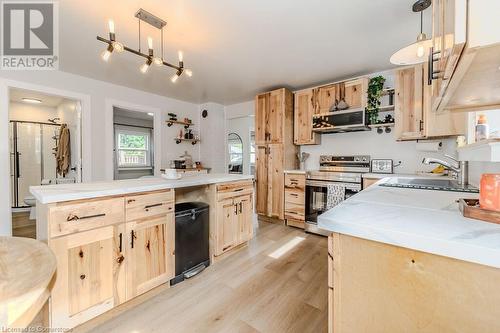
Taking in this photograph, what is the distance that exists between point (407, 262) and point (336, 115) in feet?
9.46

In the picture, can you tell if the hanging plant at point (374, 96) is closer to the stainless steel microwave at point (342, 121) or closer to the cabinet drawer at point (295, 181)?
the stainless steel microwave at point (342, 121)

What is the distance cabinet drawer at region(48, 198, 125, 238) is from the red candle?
1.92m

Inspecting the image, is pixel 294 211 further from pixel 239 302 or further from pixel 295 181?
pixel 239 302

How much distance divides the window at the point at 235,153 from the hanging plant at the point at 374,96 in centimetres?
356

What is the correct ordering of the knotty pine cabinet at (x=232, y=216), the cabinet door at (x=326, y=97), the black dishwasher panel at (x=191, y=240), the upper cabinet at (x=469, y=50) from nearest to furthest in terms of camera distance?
the upper cabinet at (x=469, y=50)
the black dishwasher panel at (x=191, y=240)
the knotty pine cabinet at (x=232, y=216)
the cabinet door at (x=326, y=97)

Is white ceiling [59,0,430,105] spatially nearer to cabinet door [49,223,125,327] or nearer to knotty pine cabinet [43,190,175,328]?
knotty pine cabinet [43,190,175,328]

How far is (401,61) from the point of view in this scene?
159cm

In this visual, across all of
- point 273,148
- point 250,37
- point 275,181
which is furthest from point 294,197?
point 250,37

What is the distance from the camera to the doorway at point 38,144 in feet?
14.7

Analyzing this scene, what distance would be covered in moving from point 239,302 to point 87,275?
1.08m

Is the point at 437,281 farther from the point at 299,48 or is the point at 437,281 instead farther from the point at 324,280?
the point at 299,48

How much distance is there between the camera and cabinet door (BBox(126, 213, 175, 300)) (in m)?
1.59

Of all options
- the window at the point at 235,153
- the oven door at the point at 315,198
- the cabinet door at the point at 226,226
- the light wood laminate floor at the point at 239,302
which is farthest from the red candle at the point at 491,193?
the window at the point at 235,153

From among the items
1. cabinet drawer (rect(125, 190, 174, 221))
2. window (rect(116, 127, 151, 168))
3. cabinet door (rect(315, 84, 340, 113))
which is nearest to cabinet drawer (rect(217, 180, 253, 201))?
cabinet drawer (rect(125, 190, 174, 221))
